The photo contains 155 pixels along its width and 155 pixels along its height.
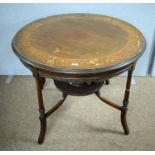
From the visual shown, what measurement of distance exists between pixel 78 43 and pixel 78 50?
0.07 meters

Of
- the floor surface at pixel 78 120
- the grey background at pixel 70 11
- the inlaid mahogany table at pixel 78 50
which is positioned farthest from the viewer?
the grey background at pixel 70 11

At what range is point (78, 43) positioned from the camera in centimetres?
100

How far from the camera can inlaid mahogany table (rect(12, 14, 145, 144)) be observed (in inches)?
34.4

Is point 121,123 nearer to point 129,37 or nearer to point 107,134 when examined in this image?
point 107,134

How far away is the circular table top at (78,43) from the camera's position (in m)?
0.88

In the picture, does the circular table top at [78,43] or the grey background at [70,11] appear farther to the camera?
the grey background at [70,11]

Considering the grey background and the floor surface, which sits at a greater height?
the grey background

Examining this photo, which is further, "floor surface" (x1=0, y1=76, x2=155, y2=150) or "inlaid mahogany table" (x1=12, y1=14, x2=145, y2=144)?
"floor surface" (x1=0, y1=76, x2=155, y2=150)

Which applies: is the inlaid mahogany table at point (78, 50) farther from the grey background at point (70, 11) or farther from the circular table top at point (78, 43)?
the grey background at point (70, 11)

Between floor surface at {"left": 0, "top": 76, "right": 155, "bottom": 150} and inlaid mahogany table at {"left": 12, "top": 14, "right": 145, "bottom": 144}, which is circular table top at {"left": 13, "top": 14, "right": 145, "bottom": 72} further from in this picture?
floor surface at {"left": 0, "top": 76, "right": 155, "bottom": 150}

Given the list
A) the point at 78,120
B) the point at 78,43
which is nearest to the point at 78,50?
the point at 78,43

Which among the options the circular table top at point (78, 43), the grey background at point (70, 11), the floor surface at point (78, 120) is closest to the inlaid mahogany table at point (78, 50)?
the circular table top at point (78, 43)

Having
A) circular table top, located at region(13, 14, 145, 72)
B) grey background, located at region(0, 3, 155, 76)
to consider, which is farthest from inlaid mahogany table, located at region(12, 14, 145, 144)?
grey background, located at region(0, 3, 155, 76)

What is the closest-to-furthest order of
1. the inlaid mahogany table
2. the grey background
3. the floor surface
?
1. the inlaid mahogany table
2. the floor surface
3. the grey background
